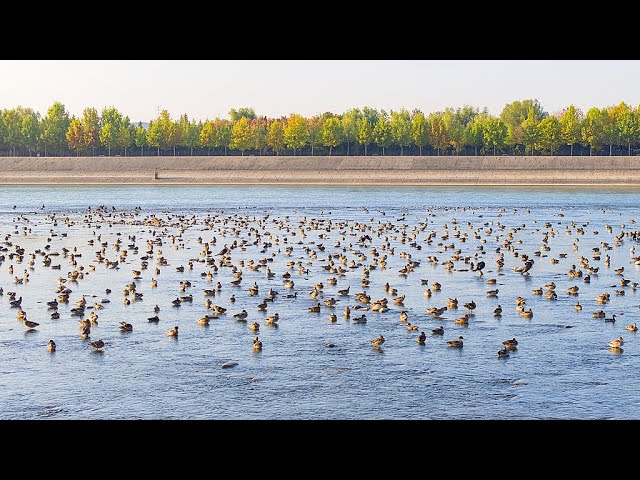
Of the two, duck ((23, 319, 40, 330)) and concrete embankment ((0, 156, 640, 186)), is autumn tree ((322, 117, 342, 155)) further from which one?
duck ((23, 319, 40, 330))

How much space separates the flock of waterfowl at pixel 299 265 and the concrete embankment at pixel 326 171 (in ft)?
249

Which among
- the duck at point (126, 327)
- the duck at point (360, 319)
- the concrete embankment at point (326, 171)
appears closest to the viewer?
the duck at point (126, 327)

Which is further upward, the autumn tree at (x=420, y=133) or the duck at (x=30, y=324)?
the autumn tree at (x=420, y=133)

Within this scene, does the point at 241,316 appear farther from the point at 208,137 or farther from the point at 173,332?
the point at 208,137

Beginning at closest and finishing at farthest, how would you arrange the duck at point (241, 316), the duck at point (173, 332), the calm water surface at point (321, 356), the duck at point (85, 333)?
1. the calm water surface at point (321, 356)
2. the duck at point (85, 333)
3. the duck at point (173, 332)
4. the duck at point (241, 316)

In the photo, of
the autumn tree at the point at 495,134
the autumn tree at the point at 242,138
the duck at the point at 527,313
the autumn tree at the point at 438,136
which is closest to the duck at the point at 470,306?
the duck at the point at 527,313

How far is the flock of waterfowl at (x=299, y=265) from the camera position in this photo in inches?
1224

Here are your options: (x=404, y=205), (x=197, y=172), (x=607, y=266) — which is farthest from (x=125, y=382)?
(x=197, y=172)

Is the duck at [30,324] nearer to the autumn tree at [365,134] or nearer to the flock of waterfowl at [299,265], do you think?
the flock of waterfowl at [299,265]

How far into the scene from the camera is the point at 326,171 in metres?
157

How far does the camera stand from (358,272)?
136 ft

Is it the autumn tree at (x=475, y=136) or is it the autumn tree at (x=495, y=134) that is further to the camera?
the autumn tree at (x=475, y=136)

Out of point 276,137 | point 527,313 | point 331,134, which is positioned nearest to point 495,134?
point 331,134
